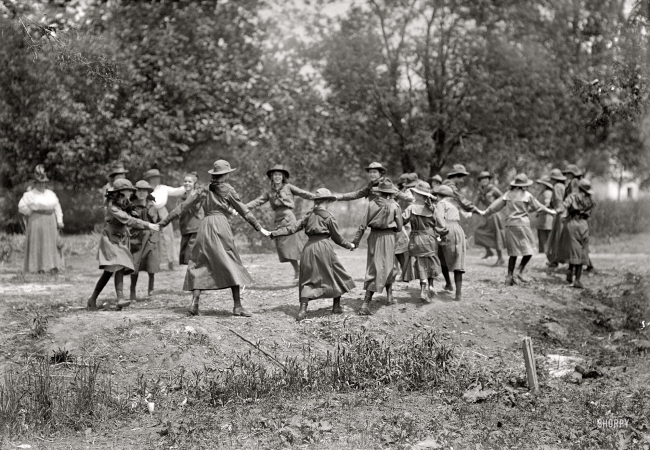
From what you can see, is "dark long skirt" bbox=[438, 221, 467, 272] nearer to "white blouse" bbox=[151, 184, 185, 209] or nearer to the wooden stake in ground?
the wooden stake in ground

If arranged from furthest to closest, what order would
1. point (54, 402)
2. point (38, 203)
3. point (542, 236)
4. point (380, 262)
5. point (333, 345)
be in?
point (542, 236), point (38, 203), point (380, 262), point (333, 345), point (54, 402)

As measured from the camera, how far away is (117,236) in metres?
10.3

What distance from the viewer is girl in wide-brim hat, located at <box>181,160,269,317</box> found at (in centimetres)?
960

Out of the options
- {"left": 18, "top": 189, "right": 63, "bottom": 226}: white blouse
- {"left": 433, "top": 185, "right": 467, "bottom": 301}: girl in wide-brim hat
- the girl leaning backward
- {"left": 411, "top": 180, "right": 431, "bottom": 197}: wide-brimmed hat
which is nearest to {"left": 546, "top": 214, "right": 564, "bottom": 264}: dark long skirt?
{"left": 433, "top": 185, "right": 467, "bottom": 301}: girl in wide-brim hat

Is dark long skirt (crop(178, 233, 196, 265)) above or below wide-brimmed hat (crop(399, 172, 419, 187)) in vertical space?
below

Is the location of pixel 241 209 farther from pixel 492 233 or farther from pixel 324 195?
pixel 492 233

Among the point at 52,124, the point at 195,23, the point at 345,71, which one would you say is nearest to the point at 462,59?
the point at 345,71

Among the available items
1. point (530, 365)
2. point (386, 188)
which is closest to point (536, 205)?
point (386, 188)

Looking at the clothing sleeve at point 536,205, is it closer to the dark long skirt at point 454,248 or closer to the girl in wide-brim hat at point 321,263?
the dark long skirt at point 454,248

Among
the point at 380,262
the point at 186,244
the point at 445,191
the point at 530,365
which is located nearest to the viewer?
the point at 530,365

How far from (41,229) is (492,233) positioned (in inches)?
363

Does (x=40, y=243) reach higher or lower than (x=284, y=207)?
lower

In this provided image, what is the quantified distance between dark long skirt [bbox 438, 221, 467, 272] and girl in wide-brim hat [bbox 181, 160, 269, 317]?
2.99 meters

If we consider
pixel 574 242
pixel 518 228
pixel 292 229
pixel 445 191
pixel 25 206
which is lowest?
pixel 574 242
